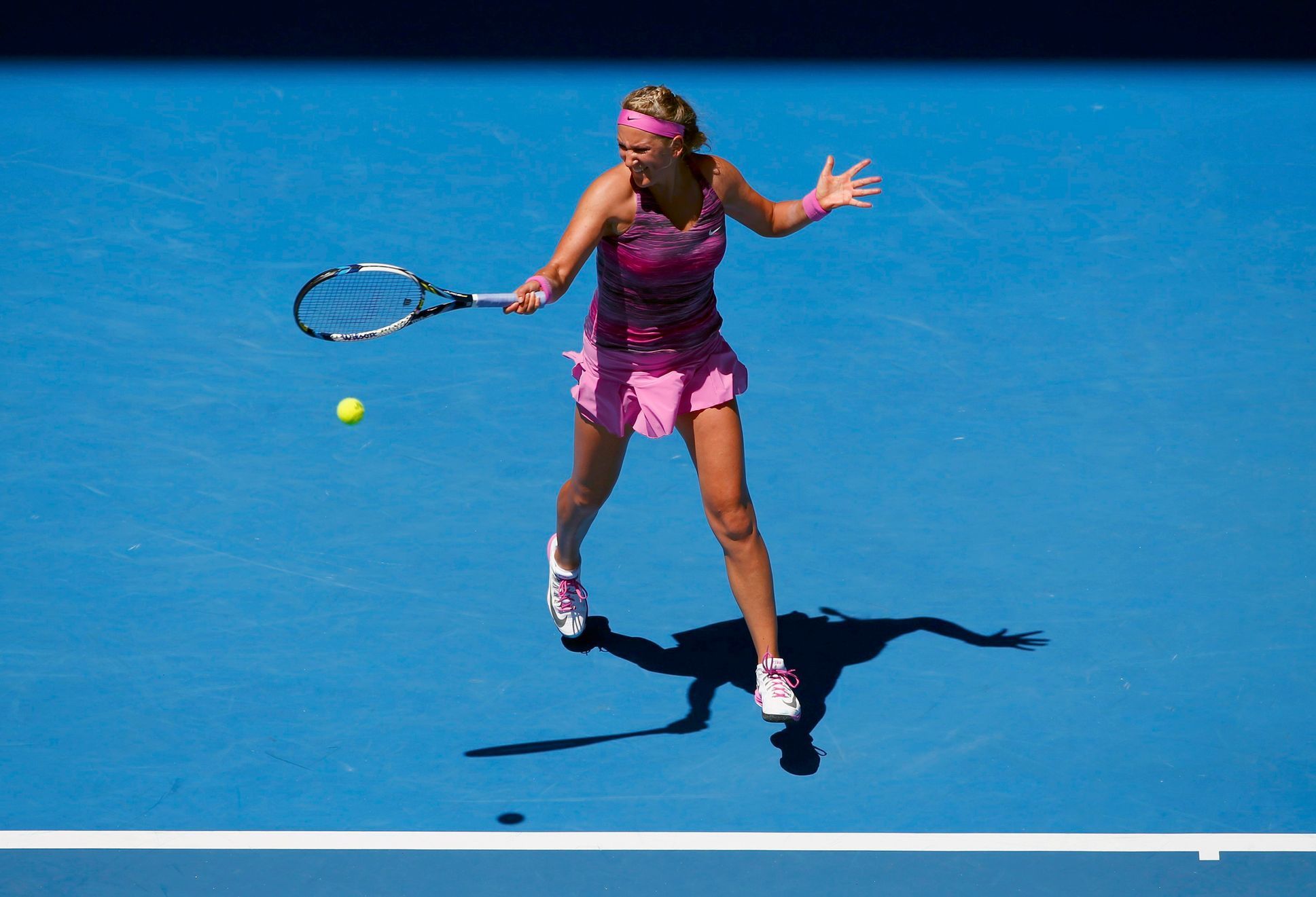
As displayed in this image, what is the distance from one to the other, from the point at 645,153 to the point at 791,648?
2.03m

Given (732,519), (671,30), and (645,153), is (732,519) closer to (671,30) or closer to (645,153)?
(645,153)

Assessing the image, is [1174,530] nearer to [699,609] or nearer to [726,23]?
[699,609]

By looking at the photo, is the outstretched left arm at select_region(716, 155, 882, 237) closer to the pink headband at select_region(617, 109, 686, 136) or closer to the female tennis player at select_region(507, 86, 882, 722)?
the female tennis player at select_region(507, 86, 882, 722)

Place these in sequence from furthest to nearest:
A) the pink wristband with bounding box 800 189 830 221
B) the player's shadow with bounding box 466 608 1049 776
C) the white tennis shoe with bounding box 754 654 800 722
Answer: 1. the player's shadow with bounding box 466 608 1049 776
2. the pink wristband with bounding box 800 189 830 221
3. the white tennis shoe with bounding box 754 654 800 722

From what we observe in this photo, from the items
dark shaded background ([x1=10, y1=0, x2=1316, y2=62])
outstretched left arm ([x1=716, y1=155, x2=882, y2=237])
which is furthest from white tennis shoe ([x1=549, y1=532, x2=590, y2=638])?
dark shaded background ([x1=10, y1=0, x2=1316, y2=62])

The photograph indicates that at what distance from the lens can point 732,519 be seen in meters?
5.07

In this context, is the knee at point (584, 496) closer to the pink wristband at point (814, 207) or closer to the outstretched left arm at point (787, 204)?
the outstretched left arm at point (787, 204)

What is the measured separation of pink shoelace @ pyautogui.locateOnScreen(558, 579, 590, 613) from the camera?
5586 millimetres

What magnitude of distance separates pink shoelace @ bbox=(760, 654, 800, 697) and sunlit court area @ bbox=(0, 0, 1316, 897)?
0.10 ft

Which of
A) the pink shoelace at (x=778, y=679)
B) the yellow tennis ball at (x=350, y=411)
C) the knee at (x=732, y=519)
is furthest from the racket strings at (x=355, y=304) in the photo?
the pink shoelace at (x=778, y=679)

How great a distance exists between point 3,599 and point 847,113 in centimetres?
590

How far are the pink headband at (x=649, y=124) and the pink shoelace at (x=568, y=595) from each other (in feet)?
5.76

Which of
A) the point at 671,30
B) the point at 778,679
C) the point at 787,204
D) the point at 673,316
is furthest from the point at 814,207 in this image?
the point at 671,30

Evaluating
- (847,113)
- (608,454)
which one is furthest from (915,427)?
(847,113)
